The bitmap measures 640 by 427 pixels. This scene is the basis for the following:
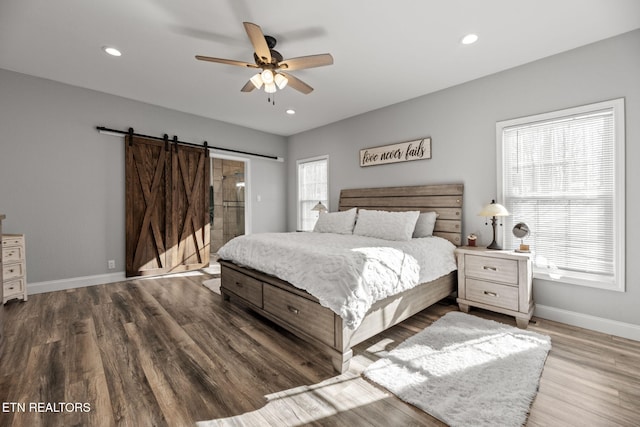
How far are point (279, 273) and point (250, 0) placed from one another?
2210 millimetres

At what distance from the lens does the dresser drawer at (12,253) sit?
9.86 feet

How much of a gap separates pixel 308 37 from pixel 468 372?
10.1ft

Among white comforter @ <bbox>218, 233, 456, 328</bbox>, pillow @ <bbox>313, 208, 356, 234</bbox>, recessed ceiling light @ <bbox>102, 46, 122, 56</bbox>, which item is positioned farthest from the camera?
pillow @ <bbox>313, 208, 356, 234</bbox>

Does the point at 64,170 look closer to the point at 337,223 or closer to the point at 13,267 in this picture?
the point at 13,267

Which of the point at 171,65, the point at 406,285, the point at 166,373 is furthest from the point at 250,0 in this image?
the point at 166,373

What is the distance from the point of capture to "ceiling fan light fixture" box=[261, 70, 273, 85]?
8.16ft

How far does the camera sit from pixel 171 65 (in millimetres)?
3078

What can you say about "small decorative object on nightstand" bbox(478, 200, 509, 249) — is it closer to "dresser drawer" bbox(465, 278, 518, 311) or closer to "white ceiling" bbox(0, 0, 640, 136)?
"dresser drawer" bbox(465, 278, 518, 311)

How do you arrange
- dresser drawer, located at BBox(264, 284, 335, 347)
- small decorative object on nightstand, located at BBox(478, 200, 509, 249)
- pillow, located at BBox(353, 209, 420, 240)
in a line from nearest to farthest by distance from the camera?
dresser drawer, located at BBox(264, 284, 335, 347), small decorative object on nightstand, located at BBox(478, 200, 509, 249), pillow, located at BBox(353, 209, 420, 240)

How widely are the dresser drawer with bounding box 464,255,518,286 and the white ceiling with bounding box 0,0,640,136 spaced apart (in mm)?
2138

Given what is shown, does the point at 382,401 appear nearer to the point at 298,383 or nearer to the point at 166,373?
the point at 298,383

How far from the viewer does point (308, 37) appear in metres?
2.54

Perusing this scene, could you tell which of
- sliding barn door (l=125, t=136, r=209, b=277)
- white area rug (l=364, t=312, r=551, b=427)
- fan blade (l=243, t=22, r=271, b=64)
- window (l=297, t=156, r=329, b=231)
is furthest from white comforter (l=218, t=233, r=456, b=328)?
window (l=297, t=156, r=329, b=231)

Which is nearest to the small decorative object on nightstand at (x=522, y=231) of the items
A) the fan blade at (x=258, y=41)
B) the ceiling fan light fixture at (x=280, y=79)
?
the ceiling fan light fixture at (x=280, y=79)
